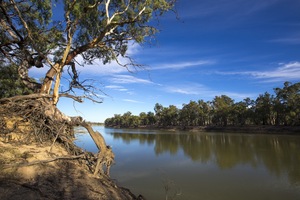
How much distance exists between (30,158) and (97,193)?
1591mm

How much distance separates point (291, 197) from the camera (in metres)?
10.0

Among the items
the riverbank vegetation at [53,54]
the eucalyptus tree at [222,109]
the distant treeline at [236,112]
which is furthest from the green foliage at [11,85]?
the eucalyptus tree at [222,109]

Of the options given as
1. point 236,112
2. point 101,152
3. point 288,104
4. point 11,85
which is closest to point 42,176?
point 101,152

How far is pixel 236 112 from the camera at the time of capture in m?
65.7

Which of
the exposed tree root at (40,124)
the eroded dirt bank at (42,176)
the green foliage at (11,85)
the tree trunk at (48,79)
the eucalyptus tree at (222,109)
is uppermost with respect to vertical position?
the eucalyptus tree at (222,109)

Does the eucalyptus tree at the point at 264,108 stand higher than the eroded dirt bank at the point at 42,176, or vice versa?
the eucalyptus tree at the point at 264,108

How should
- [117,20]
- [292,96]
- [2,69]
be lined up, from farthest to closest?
[292,96]
[2,69]
[117,20]

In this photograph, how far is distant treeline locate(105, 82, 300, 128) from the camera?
53700 millimetres

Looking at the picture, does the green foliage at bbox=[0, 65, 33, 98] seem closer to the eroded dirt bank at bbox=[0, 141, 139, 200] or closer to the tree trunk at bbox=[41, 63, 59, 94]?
the tree trunk at bbox=[41, 63, 59, 94]

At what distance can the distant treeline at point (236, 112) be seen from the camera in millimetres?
53700

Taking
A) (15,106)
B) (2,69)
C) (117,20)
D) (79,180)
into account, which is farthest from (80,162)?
(2,69)

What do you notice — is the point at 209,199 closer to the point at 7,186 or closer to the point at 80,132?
the point at 80,132

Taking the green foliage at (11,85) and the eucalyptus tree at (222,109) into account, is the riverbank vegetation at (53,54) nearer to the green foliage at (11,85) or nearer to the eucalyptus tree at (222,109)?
the green foliage at (11,85)

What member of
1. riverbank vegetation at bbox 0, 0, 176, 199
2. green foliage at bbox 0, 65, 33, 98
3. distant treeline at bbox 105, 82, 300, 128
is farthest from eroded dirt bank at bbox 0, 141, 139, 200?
distant treeline at bbox 105, 82, 300, 128
